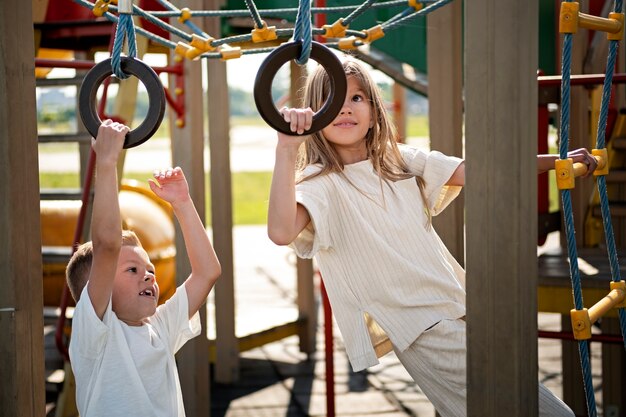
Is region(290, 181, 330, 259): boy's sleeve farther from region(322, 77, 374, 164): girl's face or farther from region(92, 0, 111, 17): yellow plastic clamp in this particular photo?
region(92, 0, 111, 17): yellow plastic clamp

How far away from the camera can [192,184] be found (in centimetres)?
374

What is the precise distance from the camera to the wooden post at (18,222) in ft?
6.40

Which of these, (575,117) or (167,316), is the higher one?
(575,117)

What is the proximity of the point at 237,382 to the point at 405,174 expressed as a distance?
268cm

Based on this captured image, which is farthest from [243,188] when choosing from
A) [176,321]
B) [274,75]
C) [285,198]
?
[274,75]

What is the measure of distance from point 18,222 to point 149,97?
1.40 feet

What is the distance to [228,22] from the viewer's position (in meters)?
4.98

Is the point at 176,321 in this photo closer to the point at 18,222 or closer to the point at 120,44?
the point at 18,222

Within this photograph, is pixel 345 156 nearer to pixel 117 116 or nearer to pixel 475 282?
pixel 475 282

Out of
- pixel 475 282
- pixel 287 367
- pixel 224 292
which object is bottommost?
pixel 287 367

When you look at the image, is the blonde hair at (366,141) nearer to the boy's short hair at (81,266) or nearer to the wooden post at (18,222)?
the boy's short hair at (81,266)

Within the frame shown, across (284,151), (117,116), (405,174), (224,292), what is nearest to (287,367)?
(224,292)

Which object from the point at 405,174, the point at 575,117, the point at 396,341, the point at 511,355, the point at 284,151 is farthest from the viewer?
the point at 575,117

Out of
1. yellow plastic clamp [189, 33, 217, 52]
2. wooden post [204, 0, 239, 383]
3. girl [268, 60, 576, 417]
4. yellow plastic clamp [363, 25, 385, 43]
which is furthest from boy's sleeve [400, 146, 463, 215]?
wooden post [204, 0, 239, 383]
